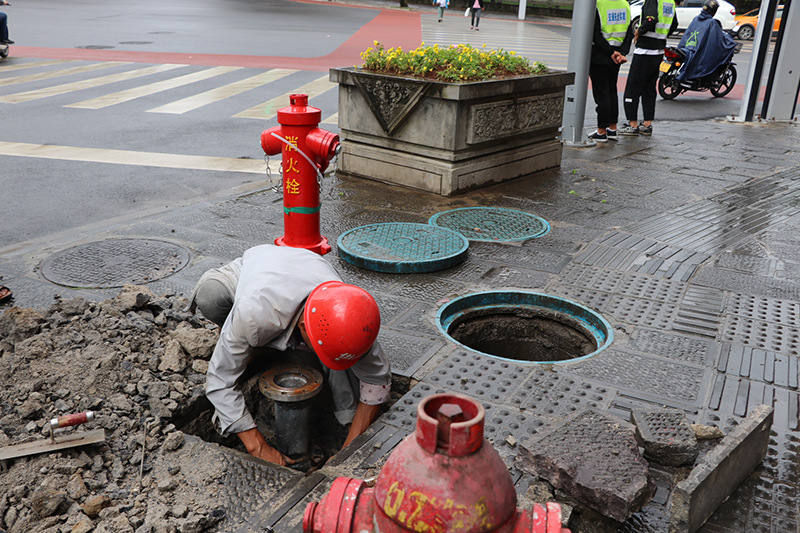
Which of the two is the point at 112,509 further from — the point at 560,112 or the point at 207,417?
Result: the point at 560,112

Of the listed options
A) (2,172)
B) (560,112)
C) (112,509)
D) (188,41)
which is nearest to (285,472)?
(112,509)

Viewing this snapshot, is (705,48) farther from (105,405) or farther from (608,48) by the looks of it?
(105,405)

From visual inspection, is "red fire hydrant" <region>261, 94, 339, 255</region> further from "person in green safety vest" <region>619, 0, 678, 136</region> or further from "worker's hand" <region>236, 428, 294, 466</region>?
"person in green safety vest" <region>619, 0, 678, 136</region>

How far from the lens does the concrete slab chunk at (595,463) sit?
2143 millimetres

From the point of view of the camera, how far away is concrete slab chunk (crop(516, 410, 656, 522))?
84.4 inches

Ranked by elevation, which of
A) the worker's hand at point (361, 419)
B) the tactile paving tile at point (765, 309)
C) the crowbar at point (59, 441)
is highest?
the tactile paving tile at point (765, 309)

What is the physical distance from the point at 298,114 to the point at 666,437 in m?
2.53

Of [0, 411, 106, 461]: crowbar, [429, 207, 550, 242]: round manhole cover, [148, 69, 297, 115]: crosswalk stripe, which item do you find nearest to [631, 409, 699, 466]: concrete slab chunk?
[0, 411, 106, 461]: crowbar

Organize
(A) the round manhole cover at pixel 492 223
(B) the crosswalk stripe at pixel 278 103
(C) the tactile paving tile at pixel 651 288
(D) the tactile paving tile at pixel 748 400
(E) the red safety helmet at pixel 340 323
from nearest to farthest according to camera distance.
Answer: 1. (E) the red safety helmet at pixel 340 323
2. (D) the tactile paving tile at pixel 748 400
3. (C) the tactile paving tile at pixel 651 288
4. (A) the round manhole cover at pixel 492 223
5. (B) the crosswalk stripe at pixel 278 103

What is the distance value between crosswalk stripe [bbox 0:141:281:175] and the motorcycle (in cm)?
861

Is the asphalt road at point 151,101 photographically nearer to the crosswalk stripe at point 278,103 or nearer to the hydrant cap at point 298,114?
the crosswalk stripe at point 278,103

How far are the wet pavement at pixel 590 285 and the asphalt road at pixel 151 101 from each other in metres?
0.91

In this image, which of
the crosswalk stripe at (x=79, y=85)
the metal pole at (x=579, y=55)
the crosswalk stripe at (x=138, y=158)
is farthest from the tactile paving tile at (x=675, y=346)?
the crosswalk stripe at (x=79, y=85)

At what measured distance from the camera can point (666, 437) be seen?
2479 millimetres
